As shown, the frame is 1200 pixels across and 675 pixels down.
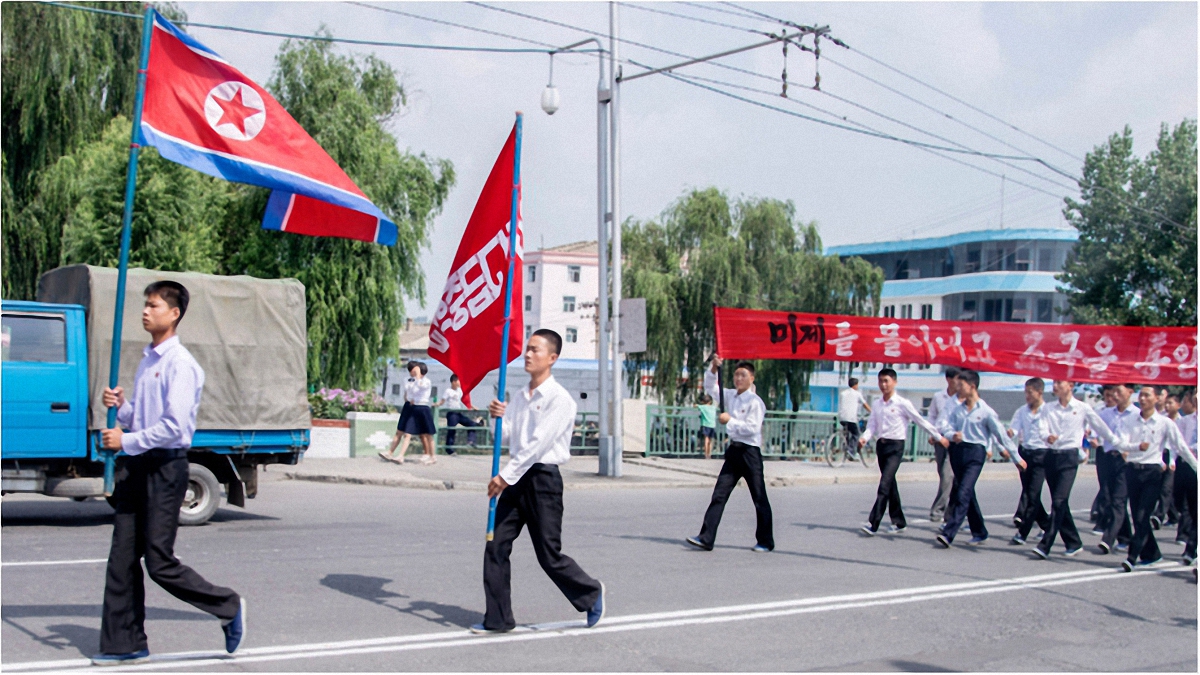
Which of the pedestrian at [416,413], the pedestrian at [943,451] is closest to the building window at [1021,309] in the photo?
the pedestrian at [416,413]

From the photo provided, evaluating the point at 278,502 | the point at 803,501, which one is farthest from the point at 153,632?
the point at 803,501

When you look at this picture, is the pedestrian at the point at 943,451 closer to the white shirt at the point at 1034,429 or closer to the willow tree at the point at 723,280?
the white shirt at the point at 1034,429

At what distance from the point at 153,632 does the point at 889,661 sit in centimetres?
410

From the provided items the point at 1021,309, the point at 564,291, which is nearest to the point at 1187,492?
the point at 1021,309

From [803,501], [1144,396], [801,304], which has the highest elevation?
[801,304]

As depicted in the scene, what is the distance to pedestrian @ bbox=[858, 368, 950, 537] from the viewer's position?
12.0m

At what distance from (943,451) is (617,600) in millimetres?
6465

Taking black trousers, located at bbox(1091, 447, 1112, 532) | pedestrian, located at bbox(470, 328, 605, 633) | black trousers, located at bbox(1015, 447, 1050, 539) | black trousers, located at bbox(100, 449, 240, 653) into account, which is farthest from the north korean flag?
black trousers, located at bbox(1091, 447, 1112, 532)

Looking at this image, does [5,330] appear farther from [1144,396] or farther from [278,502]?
[1144,396]

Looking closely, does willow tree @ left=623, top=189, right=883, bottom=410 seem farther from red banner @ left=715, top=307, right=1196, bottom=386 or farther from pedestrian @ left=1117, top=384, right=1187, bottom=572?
pedestrian @ left=1117, top=384, right=1187, bottom=572

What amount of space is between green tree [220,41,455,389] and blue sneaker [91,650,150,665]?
19642mm

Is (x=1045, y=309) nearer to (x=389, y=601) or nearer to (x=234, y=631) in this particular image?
(x=389, y=601)

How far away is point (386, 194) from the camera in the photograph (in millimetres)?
26094

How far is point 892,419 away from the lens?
12.1 meters
